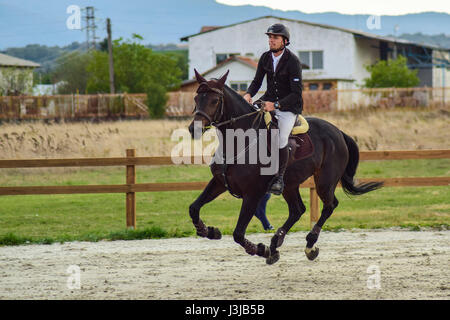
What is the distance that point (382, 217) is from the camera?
42.1 ft

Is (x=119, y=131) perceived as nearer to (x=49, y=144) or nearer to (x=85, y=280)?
(x=49, y=144)

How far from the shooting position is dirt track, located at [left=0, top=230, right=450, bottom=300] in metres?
6.76

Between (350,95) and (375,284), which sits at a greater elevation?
(350,95)

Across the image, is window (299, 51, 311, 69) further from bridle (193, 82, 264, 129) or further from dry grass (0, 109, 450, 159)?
bridle (193, 82, 264, 129)

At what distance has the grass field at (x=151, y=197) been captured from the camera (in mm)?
12117

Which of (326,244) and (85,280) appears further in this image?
(326,244)

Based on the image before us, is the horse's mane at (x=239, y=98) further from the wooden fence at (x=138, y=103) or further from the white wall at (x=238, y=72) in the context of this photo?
the white wall at (x=238, y=72)

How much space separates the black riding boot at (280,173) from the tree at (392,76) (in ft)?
134

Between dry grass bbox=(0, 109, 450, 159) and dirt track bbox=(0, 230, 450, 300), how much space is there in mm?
9045

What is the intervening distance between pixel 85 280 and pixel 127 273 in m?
0.60

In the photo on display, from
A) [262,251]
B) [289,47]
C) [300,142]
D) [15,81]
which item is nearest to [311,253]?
[262,251]

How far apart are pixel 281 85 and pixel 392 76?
40755 millimetres

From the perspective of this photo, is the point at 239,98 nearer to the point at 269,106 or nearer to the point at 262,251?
the point at 269,106
